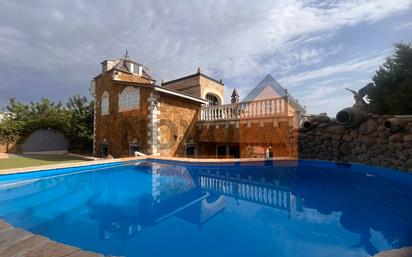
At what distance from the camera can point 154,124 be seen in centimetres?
1193

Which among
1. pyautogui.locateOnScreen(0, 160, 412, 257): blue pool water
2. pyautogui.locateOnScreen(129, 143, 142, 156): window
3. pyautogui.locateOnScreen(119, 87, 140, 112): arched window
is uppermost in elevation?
pyautogui.locateOnScreen(119, 87, 140, 112): arched window

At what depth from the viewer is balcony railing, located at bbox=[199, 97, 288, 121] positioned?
35.0 feet

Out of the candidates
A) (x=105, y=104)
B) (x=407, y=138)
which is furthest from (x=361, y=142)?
(x=105, y=104)

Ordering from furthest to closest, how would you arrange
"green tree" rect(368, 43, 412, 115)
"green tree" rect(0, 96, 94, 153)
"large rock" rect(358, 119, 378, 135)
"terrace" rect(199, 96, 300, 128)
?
"green tree" rect(0, 96, 94, 153), "green tree" rect(368, 43, 412, 115), "terrace" rect(199, 96, 300, 128), "large rock" rect(358, 119, 378, 135)

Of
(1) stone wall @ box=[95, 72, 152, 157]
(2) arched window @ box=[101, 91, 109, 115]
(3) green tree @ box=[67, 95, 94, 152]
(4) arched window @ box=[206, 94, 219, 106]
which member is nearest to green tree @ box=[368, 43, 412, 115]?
(4) arched window @ box=[206, 94, 219, 106]

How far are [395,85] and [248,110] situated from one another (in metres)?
11.2

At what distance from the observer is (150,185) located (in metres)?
6.40

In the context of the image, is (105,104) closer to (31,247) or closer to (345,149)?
(31,247)

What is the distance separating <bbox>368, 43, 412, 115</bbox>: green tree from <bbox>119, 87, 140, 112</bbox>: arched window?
17087 mm

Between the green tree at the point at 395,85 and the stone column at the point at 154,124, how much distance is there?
1566cm

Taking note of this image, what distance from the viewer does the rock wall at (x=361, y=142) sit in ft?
22.5

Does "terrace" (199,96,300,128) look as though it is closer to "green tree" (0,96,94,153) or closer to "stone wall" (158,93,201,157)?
"stone wall" (158,93,201,157)

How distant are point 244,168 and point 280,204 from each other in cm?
407

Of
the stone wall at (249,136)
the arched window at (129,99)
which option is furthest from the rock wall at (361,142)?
the arched window at (129,99)
